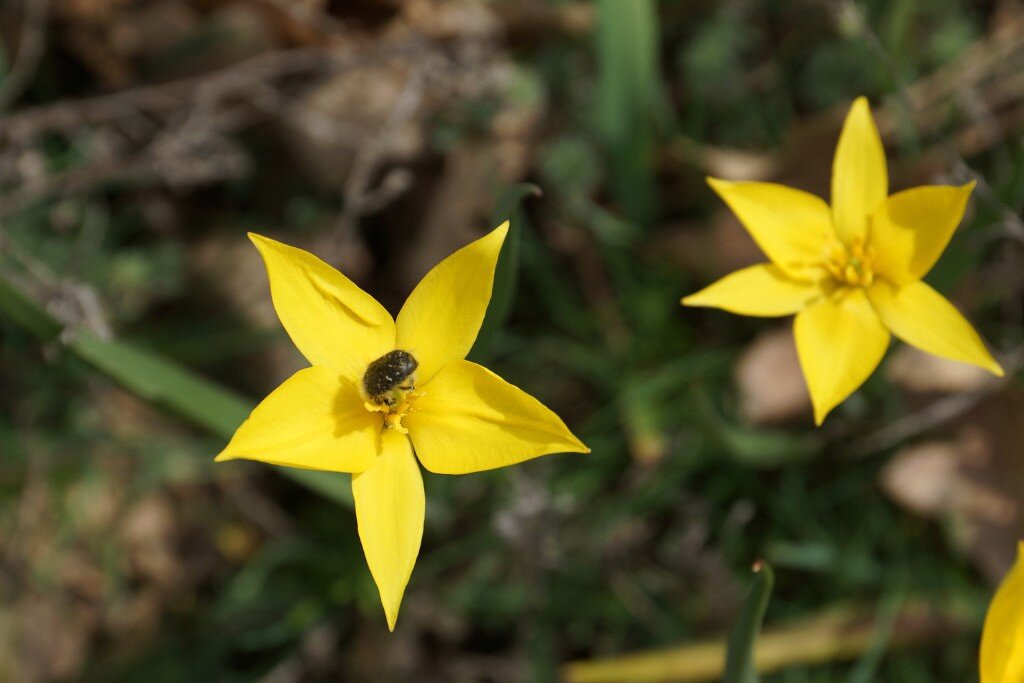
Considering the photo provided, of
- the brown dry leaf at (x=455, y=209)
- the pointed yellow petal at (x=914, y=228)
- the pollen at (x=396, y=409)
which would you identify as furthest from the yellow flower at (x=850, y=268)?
the brown dry leaf at (x=455, y=209)

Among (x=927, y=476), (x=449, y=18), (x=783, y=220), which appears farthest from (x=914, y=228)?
(x=449, y=18)

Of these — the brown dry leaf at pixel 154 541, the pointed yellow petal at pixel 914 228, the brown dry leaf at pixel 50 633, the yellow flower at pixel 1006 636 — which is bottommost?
the brown dry leaf at pixel 50 633

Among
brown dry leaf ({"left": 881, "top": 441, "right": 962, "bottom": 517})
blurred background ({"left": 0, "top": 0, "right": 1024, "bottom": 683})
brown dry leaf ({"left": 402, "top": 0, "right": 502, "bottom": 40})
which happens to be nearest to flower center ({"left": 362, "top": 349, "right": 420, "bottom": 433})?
blurred background ({"left": 0, "top": 0, "right": 1024, "bottom": 683})

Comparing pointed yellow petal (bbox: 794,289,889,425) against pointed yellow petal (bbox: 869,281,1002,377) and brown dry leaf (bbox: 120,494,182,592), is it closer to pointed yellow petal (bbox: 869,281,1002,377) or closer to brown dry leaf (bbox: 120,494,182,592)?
pointed yellow petal (bbox: 869,281,1002,377)

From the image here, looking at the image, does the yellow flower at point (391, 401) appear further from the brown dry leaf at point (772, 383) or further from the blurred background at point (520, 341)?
the brown dry leaf at point (772, 383)

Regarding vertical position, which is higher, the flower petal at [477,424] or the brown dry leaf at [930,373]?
the flower petal at [477,424]

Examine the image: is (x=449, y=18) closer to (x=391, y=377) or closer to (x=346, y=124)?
(x=346, y=124)

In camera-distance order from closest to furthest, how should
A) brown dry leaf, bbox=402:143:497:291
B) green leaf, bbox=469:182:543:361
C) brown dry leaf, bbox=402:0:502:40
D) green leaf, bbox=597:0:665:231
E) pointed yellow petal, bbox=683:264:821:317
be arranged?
green leaf, bbox=469:182:543:361, pointed yellow petal, bbox=683:264:821:317, green leaf, bbox=597:0:665:231, brown dry leaf, bbox=402:143:497:291, brown dry leaf, bbox=402:0:502:40
